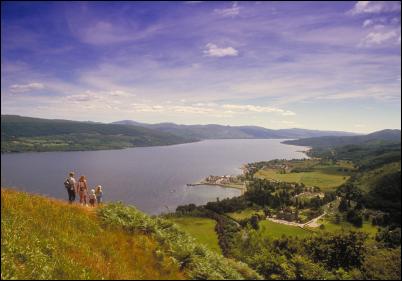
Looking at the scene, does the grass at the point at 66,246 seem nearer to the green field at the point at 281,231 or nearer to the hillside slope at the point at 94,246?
the hillside slope at the point at 94,246

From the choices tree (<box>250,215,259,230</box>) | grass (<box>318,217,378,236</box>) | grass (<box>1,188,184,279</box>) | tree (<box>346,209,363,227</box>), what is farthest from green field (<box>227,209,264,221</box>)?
grass (<box>1,188,184,279</box>)

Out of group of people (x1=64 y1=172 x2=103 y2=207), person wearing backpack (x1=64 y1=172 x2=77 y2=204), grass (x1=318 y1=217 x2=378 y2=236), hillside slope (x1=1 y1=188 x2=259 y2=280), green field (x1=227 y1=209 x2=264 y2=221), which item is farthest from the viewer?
green field (x1=227 y1=209 x2=264 y2=221)

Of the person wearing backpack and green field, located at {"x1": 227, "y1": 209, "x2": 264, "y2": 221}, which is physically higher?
the person wearing backpack

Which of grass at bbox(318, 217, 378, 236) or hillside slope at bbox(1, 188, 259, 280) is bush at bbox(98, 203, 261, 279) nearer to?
hillside slope at bbox(1, 188, 259, 280)

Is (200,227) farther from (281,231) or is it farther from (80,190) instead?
(80,190)

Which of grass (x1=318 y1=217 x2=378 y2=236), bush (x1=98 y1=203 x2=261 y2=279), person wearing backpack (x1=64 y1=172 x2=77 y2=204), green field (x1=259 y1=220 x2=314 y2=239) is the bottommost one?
grass (x1=318 y1=217 x2=378 y2=236)

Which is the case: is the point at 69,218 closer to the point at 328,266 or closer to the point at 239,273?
the point at 239,273

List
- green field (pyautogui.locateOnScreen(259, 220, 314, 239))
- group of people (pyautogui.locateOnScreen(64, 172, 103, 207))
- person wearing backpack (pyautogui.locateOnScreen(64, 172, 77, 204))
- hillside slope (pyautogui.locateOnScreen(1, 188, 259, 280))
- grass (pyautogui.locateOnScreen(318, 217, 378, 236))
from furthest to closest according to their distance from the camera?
1. grass (pyautogui.locateOnScreen(318, 217, 378, 236))
2. green field (pyautogui.locateOnScreen(259, 220, 314, 239))
3. group of people (pyautogui.locateOnScreen(64, 172, 103, 207))
4. person wearing backpack (pyautogui.locateOnScreen(64, 172, 77, 204))
5. hillside slope (pyautogui.locateOnScreen(1, 188, 259, 280))

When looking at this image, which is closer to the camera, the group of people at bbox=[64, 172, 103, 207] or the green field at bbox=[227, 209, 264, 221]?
the group of people at bbox=[64, 172, 103, 207]
